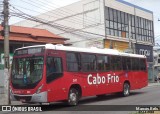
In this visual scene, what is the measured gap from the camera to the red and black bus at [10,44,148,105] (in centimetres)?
1477

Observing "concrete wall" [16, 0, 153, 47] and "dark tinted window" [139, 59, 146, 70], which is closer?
"dark tinted window" [139, 59, 146, 70]

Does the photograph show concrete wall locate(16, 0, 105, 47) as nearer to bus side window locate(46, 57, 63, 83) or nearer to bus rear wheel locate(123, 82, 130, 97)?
bus rear wheel locate(123, 82, 130, 97)

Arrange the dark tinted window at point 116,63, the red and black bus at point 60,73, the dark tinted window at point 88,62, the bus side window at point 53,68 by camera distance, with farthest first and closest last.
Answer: the dark tinted window at point 116,63, the dark tinted window at point 88,62, the bus side window at point 53,68, the red and black bus at point 60,73

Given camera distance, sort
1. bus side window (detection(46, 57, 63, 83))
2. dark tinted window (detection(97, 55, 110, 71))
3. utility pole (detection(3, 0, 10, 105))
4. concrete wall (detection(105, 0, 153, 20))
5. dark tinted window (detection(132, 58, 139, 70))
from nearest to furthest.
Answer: bus side window (detection(46, 57, 63, 83))
utility pole (detection(3, 0, 10, 105))
dark tinted window (detection(97, 55, 110, 71))
dark tinted window (detection(132, 58, 139, 70))
concrete wall (detection(105, 0, 153, 20))

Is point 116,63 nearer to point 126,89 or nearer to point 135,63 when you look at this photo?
point 126,89

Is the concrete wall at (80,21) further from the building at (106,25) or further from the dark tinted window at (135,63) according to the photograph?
the dark tinted window at (135,63)

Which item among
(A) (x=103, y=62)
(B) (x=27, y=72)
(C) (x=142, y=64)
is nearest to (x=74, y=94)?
(B) (x=27, y=72)

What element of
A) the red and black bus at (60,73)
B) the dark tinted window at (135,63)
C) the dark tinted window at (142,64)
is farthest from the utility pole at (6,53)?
the dark tinted window at (142,64)

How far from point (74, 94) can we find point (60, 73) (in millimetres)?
1538

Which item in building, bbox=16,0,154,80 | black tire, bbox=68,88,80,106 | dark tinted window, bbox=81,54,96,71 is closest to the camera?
black tire, bbox=68,88,80,106

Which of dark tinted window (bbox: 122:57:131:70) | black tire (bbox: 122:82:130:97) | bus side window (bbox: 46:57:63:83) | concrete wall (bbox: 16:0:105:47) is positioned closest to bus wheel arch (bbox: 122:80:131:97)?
black tire (bbox: 122:82:130:97)

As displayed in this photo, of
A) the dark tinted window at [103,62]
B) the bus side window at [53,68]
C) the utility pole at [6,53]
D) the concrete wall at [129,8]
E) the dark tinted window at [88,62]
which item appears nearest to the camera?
the bus side window at [53,68]

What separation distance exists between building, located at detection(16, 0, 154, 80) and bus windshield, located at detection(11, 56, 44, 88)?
78.0 feet

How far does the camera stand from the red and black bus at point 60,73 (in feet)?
48.5
